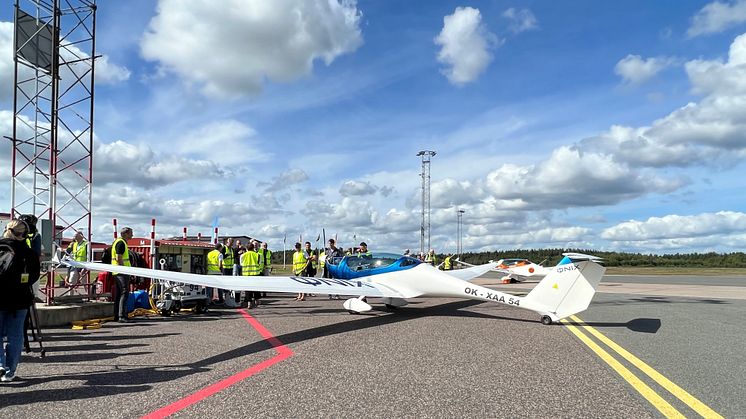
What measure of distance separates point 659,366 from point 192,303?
9.74m

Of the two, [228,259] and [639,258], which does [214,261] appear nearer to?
[228,259]

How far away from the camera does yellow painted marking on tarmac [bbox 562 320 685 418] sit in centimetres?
423

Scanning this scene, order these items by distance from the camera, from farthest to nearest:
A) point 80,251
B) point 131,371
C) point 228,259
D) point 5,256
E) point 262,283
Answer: point 228,259 < point 80,251 < point 262,283 < point 131,371 < point 5,256

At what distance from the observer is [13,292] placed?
512 cm

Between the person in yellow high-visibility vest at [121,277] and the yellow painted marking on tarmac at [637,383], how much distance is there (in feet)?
29.8

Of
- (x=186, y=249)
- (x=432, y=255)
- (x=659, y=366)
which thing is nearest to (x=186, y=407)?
(x=659, y=366)

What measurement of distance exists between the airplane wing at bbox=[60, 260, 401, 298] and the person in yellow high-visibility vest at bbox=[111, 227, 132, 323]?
112 cm

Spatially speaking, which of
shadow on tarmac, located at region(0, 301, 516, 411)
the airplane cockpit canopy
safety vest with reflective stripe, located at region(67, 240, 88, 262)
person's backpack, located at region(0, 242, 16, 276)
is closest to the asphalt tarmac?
shadow on tarmac, located at region(0, 301, 516, 411)

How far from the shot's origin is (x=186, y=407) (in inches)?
168

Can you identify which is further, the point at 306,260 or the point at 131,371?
the point at 306,260

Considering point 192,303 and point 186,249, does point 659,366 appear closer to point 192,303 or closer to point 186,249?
point 192,303

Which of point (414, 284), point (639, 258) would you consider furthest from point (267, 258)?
point (639, 258)

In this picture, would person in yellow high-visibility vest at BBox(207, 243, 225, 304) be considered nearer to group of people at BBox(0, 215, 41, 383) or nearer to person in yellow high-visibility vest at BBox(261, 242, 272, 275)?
person in yellow high-visibility vest at BBox(261, 242, 272, 275)

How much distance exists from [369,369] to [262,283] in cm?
473
